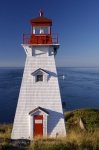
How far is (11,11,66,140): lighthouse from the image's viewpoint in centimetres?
1802

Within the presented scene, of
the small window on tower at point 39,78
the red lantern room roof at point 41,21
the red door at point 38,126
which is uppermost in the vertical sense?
the red lantern room roof at point 41,21

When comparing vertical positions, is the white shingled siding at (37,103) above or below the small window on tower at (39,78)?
below

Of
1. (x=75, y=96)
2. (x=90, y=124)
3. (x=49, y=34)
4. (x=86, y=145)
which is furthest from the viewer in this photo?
(x=75, y=96)

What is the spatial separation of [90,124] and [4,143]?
10.8 metres

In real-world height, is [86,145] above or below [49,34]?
below

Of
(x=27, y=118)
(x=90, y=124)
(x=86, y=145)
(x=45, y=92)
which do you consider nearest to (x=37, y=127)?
(x=27, y=118)

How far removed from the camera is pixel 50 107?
1811cm

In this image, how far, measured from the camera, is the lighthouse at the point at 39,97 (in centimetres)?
1802

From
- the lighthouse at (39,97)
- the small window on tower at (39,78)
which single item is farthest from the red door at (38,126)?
the small window on tower at (39,78)

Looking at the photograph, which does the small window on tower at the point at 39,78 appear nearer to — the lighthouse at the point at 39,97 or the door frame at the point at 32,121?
the lighthouse at the point at 39,97

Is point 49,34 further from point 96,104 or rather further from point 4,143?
point 96,104

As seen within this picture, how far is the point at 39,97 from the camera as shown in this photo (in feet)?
59.5

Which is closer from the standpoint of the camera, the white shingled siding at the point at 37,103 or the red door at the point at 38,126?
the white shingled siding at the point at 37,103

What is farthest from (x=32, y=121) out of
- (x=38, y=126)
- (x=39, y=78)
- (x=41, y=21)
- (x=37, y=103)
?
(x=41, y=21)
